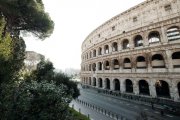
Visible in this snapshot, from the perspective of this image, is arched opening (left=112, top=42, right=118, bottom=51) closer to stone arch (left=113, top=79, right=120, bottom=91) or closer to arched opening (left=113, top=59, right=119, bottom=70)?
arched opening (left=113, top=59, right=119, bottom=70)

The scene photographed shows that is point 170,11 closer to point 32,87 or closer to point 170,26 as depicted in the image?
point 170,26

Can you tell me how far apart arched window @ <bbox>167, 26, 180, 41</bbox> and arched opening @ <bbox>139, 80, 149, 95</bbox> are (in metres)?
7.90

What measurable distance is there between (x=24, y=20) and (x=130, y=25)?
17.2 metres

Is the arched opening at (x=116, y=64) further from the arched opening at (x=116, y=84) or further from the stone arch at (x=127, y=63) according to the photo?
the arched opening at (x=116, y=84)

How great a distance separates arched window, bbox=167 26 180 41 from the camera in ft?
64.2

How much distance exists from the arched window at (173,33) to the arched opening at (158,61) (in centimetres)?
311

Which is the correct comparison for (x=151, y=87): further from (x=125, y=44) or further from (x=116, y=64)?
(x=125, y=44)

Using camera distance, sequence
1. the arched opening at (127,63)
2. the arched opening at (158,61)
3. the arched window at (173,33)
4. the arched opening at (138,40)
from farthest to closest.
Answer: the arched opening at (127,63) → the arched opening at (138,40) → the arched opening at (158,61) → the arched window at (173,33)

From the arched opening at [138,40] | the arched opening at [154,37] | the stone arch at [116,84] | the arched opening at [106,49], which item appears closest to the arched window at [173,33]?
the arched opening at [154,37]

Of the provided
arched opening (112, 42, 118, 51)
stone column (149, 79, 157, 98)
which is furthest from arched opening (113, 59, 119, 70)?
stone column (149, 79, 157, 98)

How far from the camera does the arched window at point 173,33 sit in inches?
771

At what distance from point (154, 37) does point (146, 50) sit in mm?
2692

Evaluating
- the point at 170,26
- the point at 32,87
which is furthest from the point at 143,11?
the point at 32,87

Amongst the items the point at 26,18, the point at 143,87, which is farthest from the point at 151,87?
the point at 26,18
